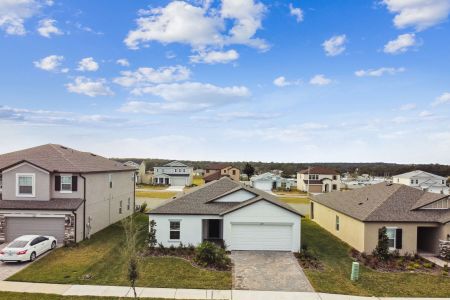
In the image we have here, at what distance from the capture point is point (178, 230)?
22953mm

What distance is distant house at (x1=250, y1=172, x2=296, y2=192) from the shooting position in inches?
3024

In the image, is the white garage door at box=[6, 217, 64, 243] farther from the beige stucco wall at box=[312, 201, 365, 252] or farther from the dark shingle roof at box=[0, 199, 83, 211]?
the beige stucco wall at box=[312, 201, 365, 252]

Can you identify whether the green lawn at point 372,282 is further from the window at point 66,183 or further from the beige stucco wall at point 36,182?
the beige stucco wall at point 36,182

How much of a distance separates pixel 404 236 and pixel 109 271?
59.1ft

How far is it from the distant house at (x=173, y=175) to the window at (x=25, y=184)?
187ft

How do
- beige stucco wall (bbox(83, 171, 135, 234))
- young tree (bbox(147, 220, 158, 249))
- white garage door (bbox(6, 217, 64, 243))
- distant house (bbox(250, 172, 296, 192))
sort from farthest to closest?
distant house (bbox(250, 172, 296, 192))
beige stucco wall (bbox(83, 171, 135, 234))
white garage door (bbox(6, 217, 64, 243))
young tree (bbox(147, 220, 158, 249))

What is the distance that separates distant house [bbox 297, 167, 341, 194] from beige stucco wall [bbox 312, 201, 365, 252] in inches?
1446

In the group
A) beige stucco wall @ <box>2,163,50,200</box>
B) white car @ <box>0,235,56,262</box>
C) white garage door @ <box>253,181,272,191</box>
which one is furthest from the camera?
white garage door @ <box>253,181,272,191</box>

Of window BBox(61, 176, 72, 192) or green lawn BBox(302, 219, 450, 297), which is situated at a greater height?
window BBox(61, 176, 72, 192)

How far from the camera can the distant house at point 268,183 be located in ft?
252

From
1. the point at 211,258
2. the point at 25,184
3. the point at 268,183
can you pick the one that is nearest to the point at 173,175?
the point at 268,183

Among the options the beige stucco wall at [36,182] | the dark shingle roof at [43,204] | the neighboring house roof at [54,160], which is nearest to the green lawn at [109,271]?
the dark shingle roof at [43,204]

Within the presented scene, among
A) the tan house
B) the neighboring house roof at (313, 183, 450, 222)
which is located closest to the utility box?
the tan house

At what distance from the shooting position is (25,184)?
24609 mm
